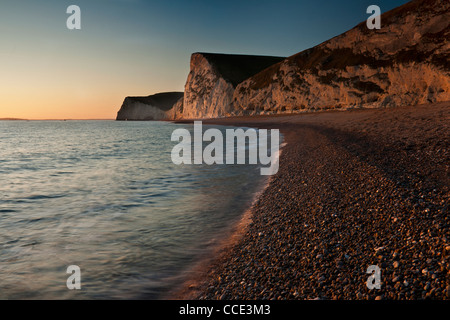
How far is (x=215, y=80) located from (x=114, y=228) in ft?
378

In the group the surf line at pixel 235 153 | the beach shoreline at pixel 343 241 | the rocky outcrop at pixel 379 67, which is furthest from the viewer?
the rocky outcrop at pixel 379 67

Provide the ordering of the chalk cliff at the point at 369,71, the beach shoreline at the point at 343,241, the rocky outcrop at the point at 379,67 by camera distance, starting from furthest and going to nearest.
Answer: the chalk cliff at the point at 369,71
the rocky outcrop at the point at 379,67
the beach shoreline at the point at 343,241

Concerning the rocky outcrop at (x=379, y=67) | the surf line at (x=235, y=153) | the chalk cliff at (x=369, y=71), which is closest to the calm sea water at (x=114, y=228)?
the surf line at (x=235, y=153)

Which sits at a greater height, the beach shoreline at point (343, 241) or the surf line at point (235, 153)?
the surf line at point (235, 153)

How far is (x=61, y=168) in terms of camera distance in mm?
18906

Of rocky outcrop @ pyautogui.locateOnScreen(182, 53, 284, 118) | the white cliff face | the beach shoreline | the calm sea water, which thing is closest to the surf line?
the calm sea water

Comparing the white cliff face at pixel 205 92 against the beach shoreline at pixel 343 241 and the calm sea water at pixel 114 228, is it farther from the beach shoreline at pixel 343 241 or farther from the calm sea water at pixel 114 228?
the beach shoreline at pixel 343 241

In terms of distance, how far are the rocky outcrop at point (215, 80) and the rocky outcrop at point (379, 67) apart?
117ft

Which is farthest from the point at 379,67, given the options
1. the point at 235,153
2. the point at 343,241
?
the point at 343,241

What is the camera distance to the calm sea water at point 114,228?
16.8 feet

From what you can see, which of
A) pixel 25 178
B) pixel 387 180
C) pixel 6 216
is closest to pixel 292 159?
pixel 387 180

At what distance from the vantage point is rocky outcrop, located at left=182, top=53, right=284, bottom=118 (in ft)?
360

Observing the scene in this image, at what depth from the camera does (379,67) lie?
1909 inches

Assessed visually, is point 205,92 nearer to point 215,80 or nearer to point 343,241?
point 215,80
